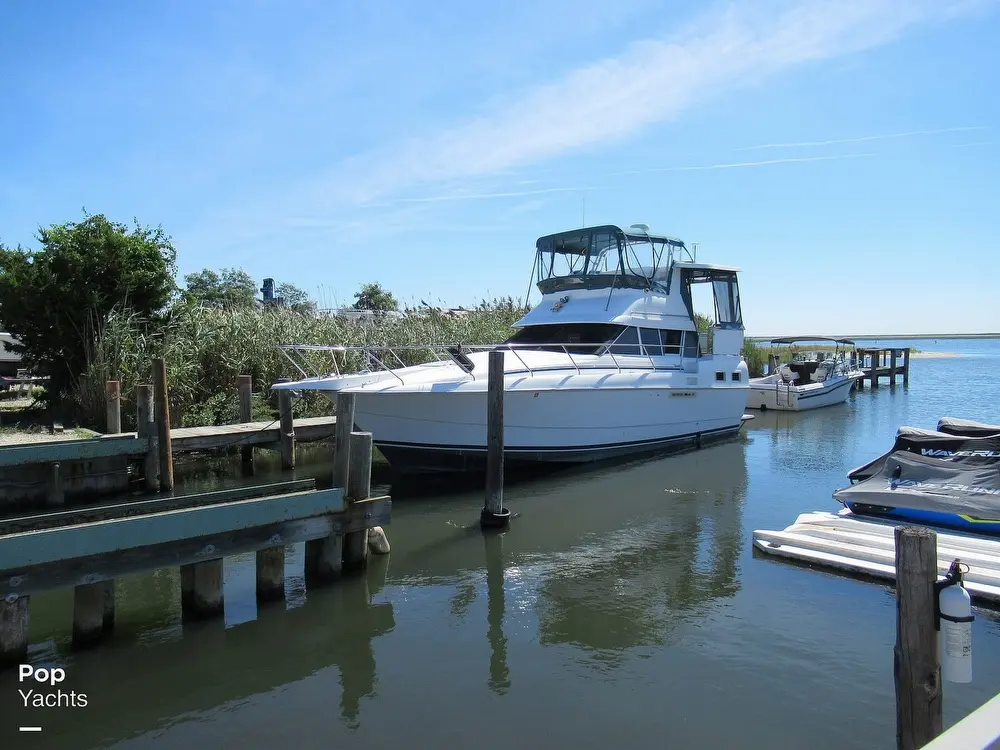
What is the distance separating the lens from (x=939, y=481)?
31.6 ft

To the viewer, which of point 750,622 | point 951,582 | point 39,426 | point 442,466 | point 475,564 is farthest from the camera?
point 39,426

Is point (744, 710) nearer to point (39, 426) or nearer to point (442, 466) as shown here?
point (442, 466)

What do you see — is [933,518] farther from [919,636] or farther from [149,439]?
[149,439]

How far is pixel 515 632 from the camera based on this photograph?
6.30 meters

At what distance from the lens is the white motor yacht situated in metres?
11.3

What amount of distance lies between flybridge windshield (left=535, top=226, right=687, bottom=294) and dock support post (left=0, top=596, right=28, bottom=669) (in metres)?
11.8

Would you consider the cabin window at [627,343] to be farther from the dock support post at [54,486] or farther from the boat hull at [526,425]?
the dock support post at [54,486]

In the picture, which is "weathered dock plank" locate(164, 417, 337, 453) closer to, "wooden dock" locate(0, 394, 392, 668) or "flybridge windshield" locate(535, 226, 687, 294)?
"wooden dock" locate(0, 394, 392, 668)

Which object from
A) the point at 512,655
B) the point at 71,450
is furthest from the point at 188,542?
the point at 71,450

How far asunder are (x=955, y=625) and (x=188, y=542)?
17.9 ft

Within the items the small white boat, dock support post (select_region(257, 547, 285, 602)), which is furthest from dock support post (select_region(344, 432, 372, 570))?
the small white boat

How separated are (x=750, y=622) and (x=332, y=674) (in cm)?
375

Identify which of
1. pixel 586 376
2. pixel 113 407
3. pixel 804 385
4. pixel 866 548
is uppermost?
pixel 586 376

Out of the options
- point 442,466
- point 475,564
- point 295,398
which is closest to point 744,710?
point 475,564
